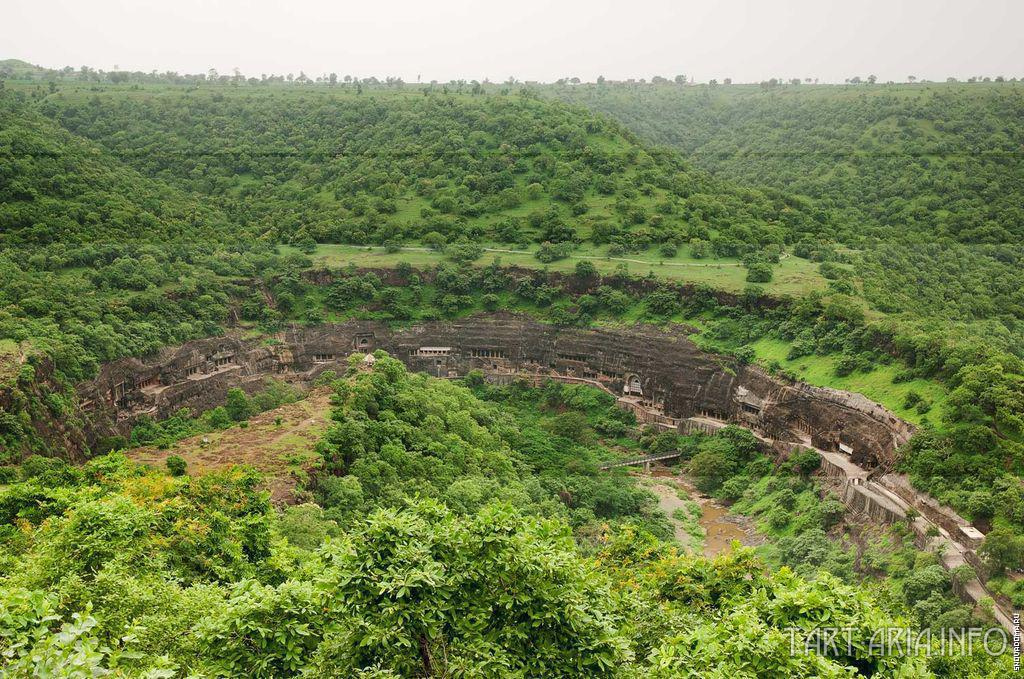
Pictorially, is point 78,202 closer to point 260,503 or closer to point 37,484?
point 37,484

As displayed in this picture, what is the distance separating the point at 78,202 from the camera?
148 ft

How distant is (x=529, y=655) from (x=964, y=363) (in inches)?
1117

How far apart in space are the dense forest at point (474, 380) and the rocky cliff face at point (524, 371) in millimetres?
1152

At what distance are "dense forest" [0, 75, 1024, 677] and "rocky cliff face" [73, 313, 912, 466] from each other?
1152 mm

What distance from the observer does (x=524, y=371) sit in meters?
48.3

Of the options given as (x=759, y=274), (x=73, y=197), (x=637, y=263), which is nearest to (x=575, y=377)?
(x=637, y=263)

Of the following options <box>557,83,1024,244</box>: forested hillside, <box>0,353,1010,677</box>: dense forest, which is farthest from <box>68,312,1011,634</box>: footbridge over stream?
<box>557,83,1024,244</box>: forested hillside

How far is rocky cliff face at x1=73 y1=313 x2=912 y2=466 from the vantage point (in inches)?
1383

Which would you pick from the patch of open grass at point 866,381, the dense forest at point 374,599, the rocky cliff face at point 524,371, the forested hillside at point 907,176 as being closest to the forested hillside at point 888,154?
the forested hillside at point 907,176

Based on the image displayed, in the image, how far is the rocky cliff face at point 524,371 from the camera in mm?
35125

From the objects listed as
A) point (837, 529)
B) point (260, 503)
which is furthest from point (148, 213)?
point (837, 529)

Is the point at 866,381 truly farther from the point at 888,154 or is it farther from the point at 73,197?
the point at 73,197

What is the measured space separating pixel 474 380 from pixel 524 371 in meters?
3.24

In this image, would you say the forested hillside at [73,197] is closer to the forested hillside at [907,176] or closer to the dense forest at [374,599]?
the dense forest at [374,599]
